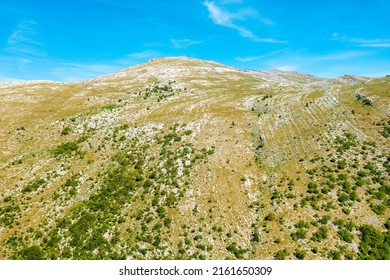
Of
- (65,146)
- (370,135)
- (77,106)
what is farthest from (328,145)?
(77,106)

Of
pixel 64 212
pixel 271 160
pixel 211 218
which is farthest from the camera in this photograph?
pixel 271 160

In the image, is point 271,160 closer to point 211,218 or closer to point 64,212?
point 211,218

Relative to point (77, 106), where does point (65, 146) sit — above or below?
below

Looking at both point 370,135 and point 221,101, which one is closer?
point 370,135

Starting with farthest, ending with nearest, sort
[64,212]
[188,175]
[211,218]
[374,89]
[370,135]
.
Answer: [374,89] → [370,135] → [188,175] → [64,212] → [211,218]
